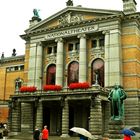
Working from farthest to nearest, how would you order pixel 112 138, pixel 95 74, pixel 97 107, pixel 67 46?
pixel 67 46, pixel 95 74, pixel 97 107, pixel 112 138

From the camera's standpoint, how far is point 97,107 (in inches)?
1421

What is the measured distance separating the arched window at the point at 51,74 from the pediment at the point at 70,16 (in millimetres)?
5708

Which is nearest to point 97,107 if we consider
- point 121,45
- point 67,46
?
point 121,45

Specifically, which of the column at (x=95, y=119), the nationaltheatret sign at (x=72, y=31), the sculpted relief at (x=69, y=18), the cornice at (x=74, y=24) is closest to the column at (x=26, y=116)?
the nationaltheatret sign at (x=72, y=31)

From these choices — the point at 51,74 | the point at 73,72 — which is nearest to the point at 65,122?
the point at 73,72

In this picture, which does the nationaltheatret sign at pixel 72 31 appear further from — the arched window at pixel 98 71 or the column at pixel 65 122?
the column at pixel 65 122

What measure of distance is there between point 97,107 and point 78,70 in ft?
32.4

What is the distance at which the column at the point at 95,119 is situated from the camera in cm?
3531

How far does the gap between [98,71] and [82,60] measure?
8.56 ft

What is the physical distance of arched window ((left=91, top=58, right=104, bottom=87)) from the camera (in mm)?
43069

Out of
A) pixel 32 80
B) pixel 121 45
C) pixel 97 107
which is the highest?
pixel 121 45

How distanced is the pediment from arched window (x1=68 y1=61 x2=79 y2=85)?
575 centimetres

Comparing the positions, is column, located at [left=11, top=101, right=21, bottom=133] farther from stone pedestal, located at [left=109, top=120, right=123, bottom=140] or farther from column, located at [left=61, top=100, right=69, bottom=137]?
stone pedestal, located at [left=109, top=120, right=123, bottom=140]

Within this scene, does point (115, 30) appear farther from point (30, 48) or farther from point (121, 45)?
point (30, 48)
